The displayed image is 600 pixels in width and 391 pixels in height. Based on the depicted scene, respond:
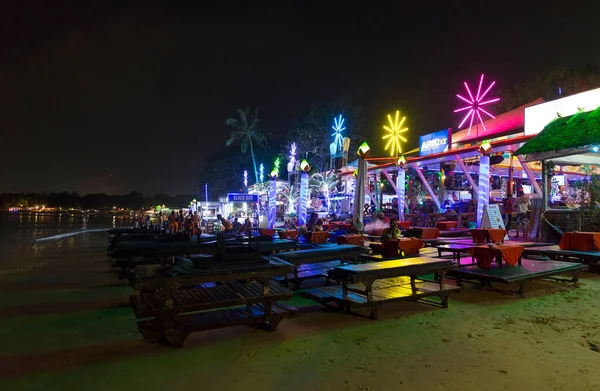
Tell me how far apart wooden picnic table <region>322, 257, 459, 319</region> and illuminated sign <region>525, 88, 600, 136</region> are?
13.7 metres

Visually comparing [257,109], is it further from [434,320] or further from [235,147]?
[434,320]

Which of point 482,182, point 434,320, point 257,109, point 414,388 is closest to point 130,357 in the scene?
point 414,388

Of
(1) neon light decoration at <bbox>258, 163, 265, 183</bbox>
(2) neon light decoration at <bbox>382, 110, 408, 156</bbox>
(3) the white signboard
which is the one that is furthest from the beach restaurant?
(1) neon light decoration at <bbox>258, 163, 265, 183</bbox>

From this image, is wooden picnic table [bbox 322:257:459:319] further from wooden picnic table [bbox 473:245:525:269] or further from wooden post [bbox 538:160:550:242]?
wooden post [bbox 538:160:550:242]

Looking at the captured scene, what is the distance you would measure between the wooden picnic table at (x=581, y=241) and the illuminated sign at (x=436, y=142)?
1143 centimetres

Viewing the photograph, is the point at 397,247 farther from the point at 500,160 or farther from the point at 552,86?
the point at 552,86

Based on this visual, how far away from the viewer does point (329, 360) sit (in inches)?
181

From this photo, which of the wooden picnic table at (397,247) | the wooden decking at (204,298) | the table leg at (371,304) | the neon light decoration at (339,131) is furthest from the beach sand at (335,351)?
the neon light decoration at (339,131)

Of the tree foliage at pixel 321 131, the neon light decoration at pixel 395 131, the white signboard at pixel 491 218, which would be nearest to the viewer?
the white signboard at pixel 491 218

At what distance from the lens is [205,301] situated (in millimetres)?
5117

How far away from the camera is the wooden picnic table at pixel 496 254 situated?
8.46 meters

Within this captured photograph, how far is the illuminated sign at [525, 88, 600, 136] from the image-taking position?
16.7 meters

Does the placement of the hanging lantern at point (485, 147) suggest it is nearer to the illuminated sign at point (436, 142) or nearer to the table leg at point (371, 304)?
the illuminated sign at point (436, 142)

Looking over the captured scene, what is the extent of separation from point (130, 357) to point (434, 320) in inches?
177
